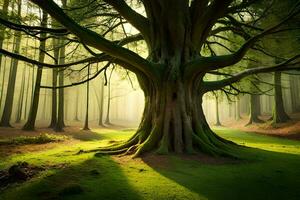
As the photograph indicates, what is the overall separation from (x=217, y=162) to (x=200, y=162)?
1.49 feet

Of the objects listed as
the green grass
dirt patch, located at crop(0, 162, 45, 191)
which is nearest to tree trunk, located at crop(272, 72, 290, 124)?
the green grass

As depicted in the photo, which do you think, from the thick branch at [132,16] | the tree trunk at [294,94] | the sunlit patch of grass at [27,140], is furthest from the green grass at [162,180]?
the tree trunk at [294,94]

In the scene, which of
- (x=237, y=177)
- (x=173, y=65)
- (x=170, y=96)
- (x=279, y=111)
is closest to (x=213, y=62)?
(x=173, y=65)

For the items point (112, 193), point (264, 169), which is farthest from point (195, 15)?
point (112, 193)

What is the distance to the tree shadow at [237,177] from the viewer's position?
3832 mm

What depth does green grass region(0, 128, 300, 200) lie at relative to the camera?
12.2 feet

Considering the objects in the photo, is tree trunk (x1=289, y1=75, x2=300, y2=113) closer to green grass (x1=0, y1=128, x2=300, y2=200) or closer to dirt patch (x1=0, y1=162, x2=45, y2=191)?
green grass (x1=0, y1=128, x2=300, y2=200)

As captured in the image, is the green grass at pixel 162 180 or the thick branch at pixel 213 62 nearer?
the green grass at pixel 162 180

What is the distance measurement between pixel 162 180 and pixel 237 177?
4.70 feet

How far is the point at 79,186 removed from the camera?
3.91 meters

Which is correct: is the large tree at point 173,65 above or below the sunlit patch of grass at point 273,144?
above

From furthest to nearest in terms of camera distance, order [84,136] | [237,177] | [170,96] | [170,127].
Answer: [84,136], [170,96], [170,127], [237,177]

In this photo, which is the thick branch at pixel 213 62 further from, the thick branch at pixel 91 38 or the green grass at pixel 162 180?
the green grass at pixel 162 180

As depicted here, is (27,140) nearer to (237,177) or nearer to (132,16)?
(132,16)
